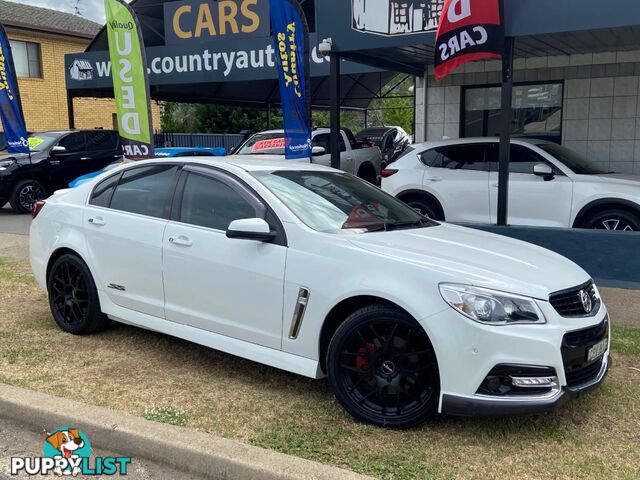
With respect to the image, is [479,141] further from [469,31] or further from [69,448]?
[69,448]

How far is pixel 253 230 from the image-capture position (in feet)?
13.2

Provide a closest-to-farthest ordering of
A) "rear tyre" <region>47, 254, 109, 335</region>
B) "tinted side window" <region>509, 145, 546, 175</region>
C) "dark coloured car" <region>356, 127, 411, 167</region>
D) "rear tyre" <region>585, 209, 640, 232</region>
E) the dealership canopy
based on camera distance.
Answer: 1. "rear tyre" <region>47, 254, 109, 335</region>
2. "rear tyre" <region>585, 209, 640, 232</region>
3. "tinted side window" <region>509, 145, 546, 175</region>
4. the dealership canopy
5. "dark coloured car" <region>356, 127, 411, 167</region>

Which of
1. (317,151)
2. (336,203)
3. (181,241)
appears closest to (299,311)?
(336,203)

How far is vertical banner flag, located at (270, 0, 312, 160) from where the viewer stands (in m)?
8.56

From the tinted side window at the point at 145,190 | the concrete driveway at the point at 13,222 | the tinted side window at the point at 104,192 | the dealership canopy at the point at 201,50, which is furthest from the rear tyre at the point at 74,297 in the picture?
the dealership canopy at the point at 201,50

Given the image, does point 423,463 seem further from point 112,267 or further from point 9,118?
point 9,118

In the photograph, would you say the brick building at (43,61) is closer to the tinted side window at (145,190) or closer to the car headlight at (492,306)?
the tinted side window at (145,190)

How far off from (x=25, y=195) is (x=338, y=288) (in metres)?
12.2

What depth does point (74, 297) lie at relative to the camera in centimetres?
539

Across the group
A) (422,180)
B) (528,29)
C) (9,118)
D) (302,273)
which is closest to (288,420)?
(302,273)

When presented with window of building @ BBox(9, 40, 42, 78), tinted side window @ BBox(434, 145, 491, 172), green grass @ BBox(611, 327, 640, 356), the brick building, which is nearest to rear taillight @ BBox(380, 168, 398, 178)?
tinted side window @ BBox(434, 145, 491, 172)

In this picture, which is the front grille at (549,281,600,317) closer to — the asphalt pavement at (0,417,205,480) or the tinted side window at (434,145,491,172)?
the asphalt pavement at (0,417,205,480)

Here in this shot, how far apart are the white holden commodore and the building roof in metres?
22.3

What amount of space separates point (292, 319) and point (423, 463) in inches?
46.3
